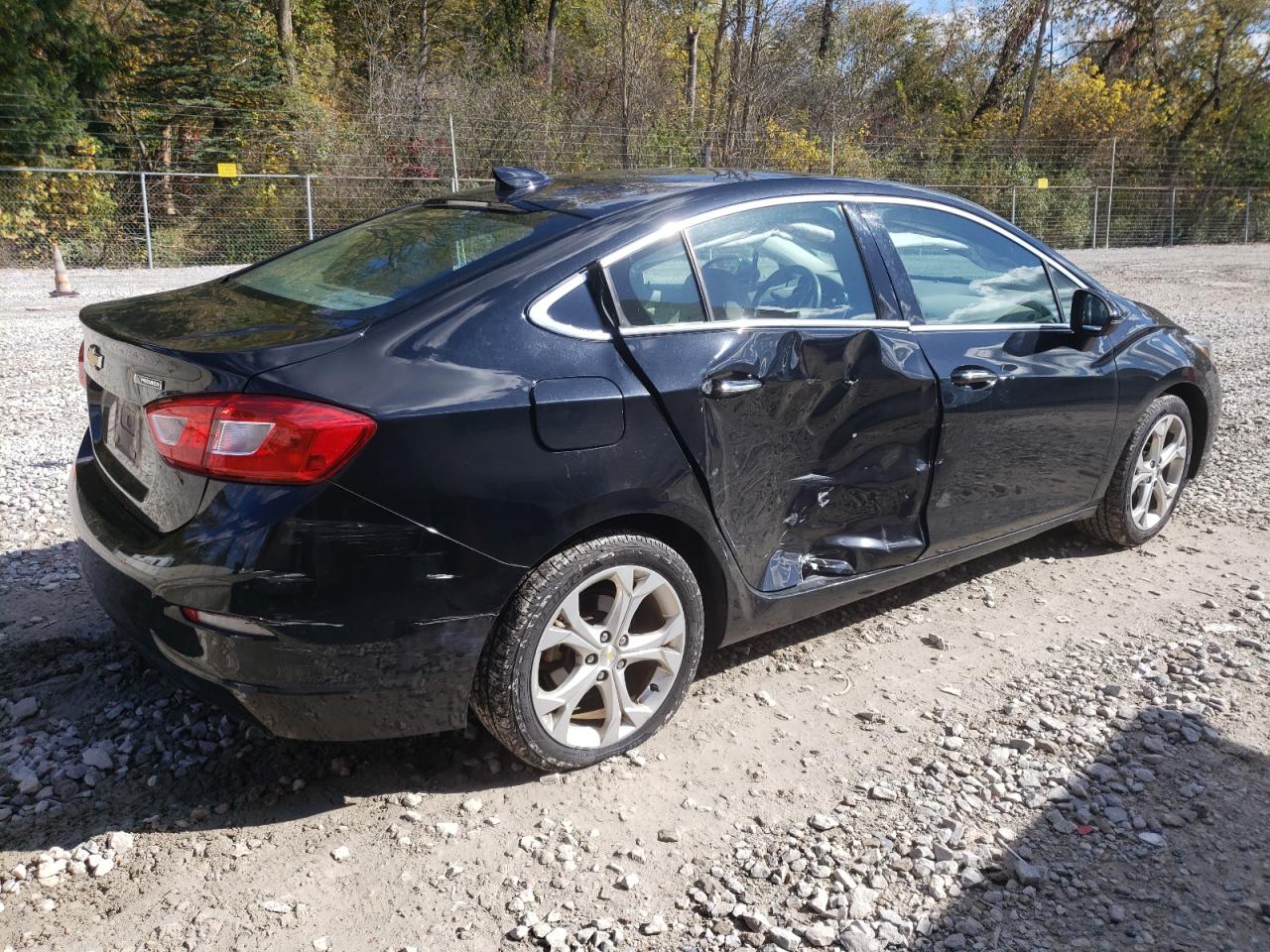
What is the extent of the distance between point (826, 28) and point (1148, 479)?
34.9 metres

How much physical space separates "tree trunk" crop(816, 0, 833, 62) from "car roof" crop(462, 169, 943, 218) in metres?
34.4

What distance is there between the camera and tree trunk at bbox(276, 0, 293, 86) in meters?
25.4

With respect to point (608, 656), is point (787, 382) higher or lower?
higher

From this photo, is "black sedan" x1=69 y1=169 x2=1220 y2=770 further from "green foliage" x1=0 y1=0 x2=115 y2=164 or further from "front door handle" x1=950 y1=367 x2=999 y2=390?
"green foliage" x1=0 y1=0 x2=115 y2=164

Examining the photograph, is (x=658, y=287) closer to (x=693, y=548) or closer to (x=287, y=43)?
(x=693, y=548)

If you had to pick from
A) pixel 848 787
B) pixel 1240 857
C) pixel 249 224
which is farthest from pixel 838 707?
pixel 249 224

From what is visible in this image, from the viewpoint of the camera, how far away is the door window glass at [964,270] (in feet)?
12.7

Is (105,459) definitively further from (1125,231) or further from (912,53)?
(912,53)

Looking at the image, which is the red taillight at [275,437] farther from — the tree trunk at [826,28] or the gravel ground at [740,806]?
the tree trunk at [826,28]

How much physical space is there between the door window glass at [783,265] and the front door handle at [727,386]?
0.21 metres

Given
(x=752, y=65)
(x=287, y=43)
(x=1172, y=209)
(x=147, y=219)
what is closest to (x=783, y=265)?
(x=147, y=219)

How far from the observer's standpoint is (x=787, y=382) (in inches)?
130

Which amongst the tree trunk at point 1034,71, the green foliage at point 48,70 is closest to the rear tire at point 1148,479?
the green foliage at point 48,70

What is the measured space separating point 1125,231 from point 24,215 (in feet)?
92.8
